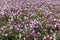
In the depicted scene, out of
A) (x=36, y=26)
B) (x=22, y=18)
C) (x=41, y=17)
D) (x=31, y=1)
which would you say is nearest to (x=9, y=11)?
(x=22, y=18)

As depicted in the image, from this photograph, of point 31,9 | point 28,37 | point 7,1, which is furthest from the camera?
point 7,1

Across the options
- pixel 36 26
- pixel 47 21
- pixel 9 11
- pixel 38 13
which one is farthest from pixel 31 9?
pixel 36 26

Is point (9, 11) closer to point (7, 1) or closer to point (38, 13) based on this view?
point (38, 13)

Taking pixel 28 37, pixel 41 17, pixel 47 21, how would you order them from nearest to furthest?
pixel 28 37 < pixel 47 21 < pixel 41 17

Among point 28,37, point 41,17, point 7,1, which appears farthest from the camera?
point 7,1

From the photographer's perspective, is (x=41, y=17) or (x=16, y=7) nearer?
(x=41, y=17)

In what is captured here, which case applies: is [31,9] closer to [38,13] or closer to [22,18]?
[38,13]
